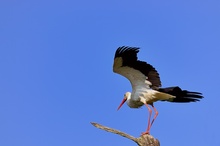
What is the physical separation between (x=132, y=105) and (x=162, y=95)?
57.8 inches

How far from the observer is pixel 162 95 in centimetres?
1783

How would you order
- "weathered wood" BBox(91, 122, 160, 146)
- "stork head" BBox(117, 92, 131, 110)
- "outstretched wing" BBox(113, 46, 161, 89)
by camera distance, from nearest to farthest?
1. "weathered wood" BBox(91, 122, 160, 146)
2. "outstretched wing" BBox(113, 46, 161, 89)
3. "stork head" BBox(117, 92, 131, 110)

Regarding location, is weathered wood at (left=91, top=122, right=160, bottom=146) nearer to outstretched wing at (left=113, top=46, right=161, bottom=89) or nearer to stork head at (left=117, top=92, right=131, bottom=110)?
outstretched wing at (left=113, top=46, right=161, bottom=89)

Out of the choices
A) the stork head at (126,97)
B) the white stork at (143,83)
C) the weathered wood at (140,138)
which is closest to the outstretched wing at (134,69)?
the white stork at (143,83)

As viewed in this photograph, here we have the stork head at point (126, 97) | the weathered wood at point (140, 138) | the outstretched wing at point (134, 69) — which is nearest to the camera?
the weathered wood at point (140, 138)

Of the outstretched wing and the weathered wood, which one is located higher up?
the outstretched wing

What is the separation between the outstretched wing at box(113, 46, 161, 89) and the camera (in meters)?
17.1

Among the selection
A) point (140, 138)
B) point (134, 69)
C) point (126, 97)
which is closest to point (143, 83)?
point (134, 69)

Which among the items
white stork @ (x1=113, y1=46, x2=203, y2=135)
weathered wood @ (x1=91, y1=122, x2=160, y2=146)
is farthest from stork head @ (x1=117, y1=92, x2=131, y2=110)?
weathered wood @ (x1=91, y1=122, x2=160, y2=146)

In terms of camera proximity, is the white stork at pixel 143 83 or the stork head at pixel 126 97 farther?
the stork head at pixel 126 97

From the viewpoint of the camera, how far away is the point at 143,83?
1811cm

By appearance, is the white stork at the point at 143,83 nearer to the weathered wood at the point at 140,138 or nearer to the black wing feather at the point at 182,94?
the black wing feather at the point at 182,94

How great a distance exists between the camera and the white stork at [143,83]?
1723cm

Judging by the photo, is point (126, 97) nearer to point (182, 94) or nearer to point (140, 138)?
point (182, 94)
